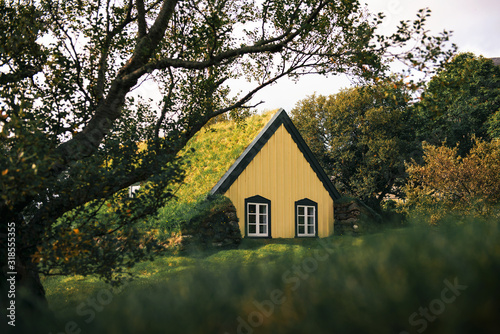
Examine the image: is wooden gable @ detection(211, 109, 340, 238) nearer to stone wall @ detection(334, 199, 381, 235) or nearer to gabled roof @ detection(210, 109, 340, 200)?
gabled roof @ detection(210, 109, 340, 200)

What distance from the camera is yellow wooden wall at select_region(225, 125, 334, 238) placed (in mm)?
19422

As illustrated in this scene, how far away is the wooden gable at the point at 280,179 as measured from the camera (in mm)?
19203

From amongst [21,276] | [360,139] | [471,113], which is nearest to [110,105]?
[21,276]

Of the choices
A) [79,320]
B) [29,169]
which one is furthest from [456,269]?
[29,169]

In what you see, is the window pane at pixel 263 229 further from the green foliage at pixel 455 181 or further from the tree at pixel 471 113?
the tree at pixel 471 113

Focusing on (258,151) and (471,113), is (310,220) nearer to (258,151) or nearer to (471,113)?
(258,151)

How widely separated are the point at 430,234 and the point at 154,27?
7.23 metres

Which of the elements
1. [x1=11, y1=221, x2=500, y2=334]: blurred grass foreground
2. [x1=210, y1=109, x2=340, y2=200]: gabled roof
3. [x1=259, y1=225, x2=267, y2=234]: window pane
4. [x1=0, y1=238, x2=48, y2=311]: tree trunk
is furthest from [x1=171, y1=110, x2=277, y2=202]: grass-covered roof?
[x1=11, y1=221, x2=500, y2=334]: blurred grass foreground

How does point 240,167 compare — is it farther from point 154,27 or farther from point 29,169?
point 29,169

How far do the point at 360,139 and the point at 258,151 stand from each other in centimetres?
1670

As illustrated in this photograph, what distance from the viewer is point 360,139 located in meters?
34.4

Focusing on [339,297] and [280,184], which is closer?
[339,297]

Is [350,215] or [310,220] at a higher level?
[350,215]

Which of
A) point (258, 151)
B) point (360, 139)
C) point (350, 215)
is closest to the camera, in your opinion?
point (258, 151)
